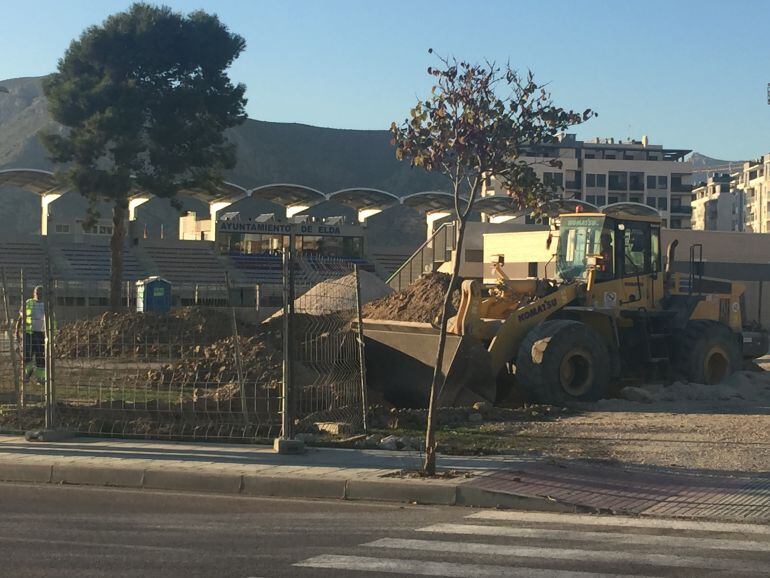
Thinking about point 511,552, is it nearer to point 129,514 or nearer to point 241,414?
point 129,514

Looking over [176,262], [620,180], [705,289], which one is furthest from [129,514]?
[620,180]

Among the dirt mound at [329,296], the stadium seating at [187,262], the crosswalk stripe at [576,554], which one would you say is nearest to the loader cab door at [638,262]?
the dirt mound at [329,296]

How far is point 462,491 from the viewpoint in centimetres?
988

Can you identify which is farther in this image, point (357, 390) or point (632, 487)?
point (357, 390)

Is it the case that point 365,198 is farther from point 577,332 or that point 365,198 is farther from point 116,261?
point 577,332

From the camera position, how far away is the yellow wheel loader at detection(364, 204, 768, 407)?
17297mm

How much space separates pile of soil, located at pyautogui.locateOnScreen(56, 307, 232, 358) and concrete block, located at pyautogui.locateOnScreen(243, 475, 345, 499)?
18.1 feet

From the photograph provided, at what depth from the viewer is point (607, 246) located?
1948 cm

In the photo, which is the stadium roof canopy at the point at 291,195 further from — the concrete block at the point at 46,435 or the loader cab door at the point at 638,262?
the concrete block at the point at 46,435

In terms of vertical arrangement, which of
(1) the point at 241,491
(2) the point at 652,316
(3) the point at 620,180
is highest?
(3) the point at 620,180

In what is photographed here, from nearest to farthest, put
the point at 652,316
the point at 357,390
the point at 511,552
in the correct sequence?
the point at 511,552 → the point at 357,390 → the point at 652,316

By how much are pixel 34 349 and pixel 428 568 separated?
1163cm

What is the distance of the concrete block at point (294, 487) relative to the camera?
33.9 feet

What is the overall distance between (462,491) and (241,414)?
5.21m
